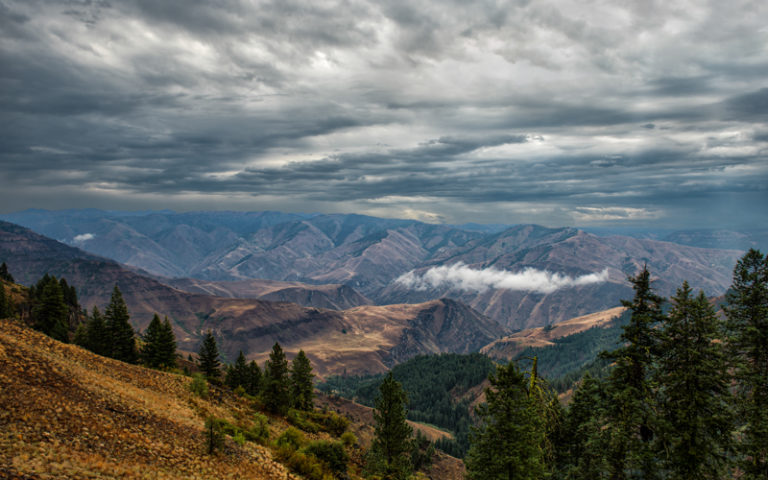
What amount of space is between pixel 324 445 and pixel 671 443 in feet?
82.0

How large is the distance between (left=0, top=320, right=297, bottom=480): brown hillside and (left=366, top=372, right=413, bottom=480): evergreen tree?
14239mm

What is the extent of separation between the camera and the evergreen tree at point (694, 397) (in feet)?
72.8

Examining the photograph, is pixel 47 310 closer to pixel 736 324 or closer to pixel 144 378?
pixel 144 378

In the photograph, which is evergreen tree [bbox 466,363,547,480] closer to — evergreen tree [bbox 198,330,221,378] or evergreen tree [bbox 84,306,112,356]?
evergreen tree [bbox 198,330,221,378]

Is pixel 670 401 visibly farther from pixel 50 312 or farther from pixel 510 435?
pixel 50 312

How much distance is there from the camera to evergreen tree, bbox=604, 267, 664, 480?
23172 mm

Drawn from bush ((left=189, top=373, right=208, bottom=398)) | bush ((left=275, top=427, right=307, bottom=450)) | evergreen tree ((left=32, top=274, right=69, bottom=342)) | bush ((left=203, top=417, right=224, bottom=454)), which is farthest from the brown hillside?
evergreen tree ((left=32, top=274, right=69, bottom=342))

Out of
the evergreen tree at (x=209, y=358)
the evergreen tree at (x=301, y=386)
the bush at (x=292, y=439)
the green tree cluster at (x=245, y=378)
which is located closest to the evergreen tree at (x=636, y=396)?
the bush at (x=292, y=439)

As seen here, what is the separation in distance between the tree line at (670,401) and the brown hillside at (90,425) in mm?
15438

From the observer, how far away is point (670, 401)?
23531 mm

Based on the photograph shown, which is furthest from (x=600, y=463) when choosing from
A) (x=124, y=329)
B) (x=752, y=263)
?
(x=124, y=329)

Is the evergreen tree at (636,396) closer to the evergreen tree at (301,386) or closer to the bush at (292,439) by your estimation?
the bush at (292,439)

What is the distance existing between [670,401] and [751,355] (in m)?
7.29

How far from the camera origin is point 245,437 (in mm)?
31562
